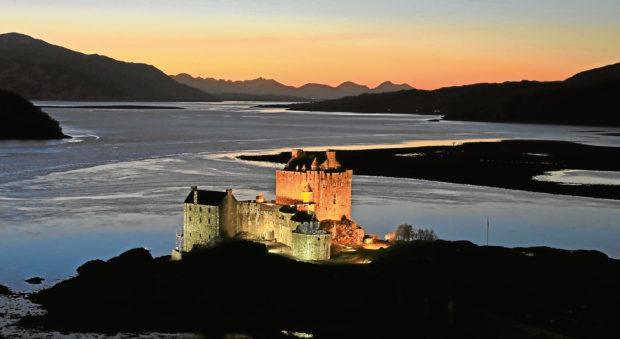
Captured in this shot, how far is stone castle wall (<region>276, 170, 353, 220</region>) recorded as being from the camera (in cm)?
4644

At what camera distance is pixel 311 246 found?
4062cm

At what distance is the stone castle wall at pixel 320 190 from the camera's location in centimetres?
4644

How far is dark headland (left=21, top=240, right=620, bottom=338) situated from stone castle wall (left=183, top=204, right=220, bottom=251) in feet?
5.86

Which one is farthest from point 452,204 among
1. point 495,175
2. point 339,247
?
point 339,247

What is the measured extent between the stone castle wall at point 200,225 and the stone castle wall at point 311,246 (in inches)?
216

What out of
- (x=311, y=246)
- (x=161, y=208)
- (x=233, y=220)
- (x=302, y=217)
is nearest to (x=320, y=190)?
(x=302, y=217)

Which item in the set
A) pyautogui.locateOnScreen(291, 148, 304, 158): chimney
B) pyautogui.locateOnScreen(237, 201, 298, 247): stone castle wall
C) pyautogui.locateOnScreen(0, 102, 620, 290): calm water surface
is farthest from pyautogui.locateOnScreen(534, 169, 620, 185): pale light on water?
pyautogui.locateOnScreen(237, 201, 298, 247): stone castle wall

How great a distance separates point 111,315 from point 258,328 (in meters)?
7.32

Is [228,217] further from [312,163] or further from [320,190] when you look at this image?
[312,163]

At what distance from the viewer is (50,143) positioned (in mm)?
137375

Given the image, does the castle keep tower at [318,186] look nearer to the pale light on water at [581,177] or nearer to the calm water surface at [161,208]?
the calm water surface at [161,208]

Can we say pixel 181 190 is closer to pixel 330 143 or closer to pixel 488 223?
pixel 488 223

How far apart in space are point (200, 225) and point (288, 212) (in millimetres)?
5384

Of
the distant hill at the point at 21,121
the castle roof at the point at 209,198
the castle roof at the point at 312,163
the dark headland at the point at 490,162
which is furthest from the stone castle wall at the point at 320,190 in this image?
the distant hill at the point at 21,121
